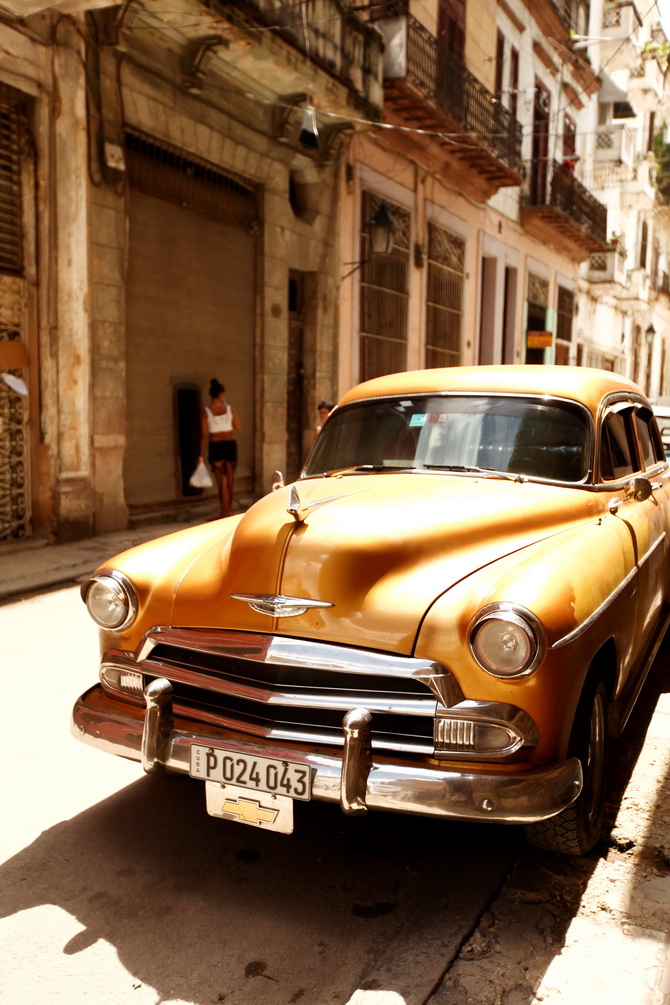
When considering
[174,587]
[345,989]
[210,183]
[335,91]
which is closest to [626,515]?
[174,587]

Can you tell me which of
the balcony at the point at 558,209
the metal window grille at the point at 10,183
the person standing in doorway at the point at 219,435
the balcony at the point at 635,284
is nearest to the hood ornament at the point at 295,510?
the metal window grille at the point at 10,183

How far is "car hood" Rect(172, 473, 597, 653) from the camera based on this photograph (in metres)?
2.70

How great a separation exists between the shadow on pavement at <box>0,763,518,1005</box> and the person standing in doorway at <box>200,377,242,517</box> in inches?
273

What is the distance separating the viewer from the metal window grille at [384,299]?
15.2 metres

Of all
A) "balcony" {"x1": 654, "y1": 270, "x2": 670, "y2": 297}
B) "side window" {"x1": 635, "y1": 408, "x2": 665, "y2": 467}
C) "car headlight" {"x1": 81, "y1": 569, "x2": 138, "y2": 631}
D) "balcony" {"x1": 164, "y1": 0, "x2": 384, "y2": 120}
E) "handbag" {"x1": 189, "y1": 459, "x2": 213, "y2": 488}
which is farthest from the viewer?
"balcony" {"x1": 654, "y1": 270, "x2": 670, "y2": 297}

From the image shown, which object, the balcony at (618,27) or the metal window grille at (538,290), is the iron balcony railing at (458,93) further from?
the balcony at (618,27)

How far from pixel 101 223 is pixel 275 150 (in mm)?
4342

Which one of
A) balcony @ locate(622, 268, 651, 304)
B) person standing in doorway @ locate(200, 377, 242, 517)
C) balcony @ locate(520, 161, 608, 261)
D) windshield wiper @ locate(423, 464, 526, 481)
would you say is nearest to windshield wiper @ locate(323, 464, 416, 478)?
windshield wiper @ locate(423, 464, 526, 481)

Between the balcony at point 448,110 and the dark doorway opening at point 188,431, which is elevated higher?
the balcony at point 448,110

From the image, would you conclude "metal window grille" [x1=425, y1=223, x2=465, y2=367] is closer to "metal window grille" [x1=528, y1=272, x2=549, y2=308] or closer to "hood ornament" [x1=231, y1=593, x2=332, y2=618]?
"metal window grille" [x1=528, y1=272, x2=549, y2=308]

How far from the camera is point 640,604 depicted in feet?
12.3

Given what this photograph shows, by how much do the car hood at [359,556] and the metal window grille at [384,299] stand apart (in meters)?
12.2

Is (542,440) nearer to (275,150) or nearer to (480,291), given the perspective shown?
(275,150)

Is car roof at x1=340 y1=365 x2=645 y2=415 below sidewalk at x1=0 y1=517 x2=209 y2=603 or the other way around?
the other way around
